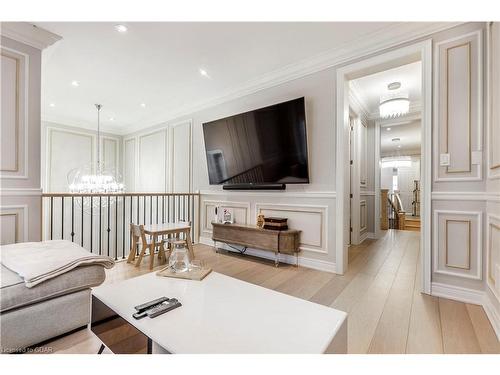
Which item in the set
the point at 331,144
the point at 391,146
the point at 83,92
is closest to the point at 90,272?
the point at 331,144

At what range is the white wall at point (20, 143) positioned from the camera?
2025 millimetres

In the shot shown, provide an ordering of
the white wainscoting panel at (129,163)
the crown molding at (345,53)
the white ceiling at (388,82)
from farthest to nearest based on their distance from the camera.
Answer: the white wainscoting panel at (129,163) → the white ceiling at (388,82) → the crown molding at (345,53)

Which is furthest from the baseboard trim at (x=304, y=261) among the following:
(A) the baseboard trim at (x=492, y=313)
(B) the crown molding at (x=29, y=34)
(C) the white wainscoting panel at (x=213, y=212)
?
(B) the crown molding at (x=29, y=34)

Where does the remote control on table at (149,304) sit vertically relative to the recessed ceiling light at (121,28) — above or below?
below

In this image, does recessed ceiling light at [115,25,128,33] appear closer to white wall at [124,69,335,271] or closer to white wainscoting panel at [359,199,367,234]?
white wall at [124,69,335,271]

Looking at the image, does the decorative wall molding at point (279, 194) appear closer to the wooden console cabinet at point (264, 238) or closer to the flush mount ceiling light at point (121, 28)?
the wooden console cabinet at point (264, 238)

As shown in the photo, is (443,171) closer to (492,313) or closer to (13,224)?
(492,313)

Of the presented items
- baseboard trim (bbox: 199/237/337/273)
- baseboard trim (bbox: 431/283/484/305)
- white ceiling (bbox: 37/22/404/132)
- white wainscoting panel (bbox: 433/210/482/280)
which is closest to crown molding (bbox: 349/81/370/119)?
white ceiling (bbox: 37/22/404/132)

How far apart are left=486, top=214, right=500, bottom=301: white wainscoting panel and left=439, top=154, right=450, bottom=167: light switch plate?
500 millimetres

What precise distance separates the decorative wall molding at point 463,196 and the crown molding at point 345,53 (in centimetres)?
144

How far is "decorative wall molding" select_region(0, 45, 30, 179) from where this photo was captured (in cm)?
208

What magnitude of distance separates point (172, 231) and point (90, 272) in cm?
146

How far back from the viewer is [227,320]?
964 millimetres

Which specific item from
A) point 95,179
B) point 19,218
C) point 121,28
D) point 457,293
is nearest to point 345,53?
point 121,28
